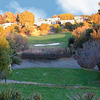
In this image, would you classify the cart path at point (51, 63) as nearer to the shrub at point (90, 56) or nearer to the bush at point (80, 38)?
the bush at point (80, 38)

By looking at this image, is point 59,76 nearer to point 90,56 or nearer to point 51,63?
point 90,56

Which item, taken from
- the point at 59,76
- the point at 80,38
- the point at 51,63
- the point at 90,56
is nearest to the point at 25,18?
the point at 80,38

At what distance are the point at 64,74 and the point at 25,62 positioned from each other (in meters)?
8.46

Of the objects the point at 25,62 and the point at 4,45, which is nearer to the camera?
the point at 4,45

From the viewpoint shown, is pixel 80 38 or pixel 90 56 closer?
pixel 90 56

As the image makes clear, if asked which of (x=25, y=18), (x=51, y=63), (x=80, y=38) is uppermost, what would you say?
(x=25, y=18)

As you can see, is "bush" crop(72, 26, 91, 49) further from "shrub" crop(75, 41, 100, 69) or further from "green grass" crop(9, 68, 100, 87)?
"green grass" crop(9, 68, 100, 87)

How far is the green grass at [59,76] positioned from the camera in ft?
51.5

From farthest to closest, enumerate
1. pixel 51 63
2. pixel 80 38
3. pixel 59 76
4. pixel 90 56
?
1. pixel 80 38
2. pixel 51 63
3. pixel 59 76
4. pixel 90 56

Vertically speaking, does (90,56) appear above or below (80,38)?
below

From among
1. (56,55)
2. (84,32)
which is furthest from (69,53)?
(84,32)

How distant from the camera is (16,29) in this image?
5481cm

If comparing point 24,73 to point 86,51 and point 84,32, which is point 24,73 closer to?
point 86,51

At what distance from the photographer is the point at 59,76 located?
17.5 metres
